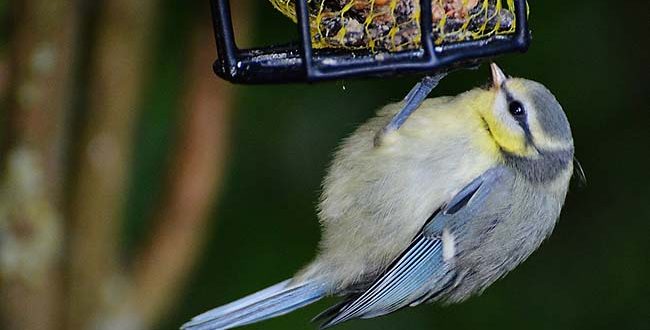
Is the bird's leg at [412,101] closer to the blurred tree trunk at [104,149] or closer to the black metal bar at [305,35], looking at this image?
the black metal bar at [305,35]

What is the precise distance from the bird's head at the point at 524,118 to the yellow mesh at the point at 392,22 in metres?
0.37

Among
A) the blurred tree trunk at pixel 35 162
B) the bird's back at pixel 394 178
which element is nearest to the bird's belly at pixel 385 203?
the bird's back at pixel 394 178

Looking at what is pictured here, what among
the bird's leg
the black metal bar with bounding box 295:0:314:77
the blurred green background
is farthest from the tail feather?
the blurred green background

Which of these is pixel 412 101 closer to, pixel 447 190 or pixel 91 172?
pixel 447 190

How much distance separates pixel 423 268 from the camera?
10.6ft

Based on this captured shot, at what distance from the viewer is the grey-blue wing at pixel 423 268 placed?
321 cm

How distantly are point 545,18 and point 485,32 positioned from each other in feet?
6.40

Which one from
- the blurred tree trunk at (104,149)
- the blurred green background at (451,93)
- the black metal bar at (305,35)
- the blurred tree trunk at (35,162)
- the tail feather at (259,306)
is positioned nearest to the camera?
the black metal bar at (305,35)

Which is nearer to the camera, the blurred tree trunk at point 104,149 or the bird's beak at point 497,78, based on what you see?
the bird's beak at point 497,78

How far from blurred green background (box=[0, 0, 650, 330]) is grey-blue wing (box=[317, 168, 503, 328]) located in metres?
1.37

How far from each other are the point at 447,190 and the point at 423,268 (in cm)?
24

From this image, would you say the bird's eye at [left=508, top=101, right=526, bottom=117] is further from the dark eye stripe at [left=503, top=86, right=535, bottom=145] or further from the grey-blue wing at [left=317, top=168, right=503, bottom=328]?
the grey-blue wing at [left=317, top=168, right=503, bottom=328]

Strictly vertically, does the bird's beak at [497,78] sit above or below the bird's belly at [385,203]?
above

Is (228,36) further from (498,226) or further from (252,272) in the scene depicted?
(252,272)
